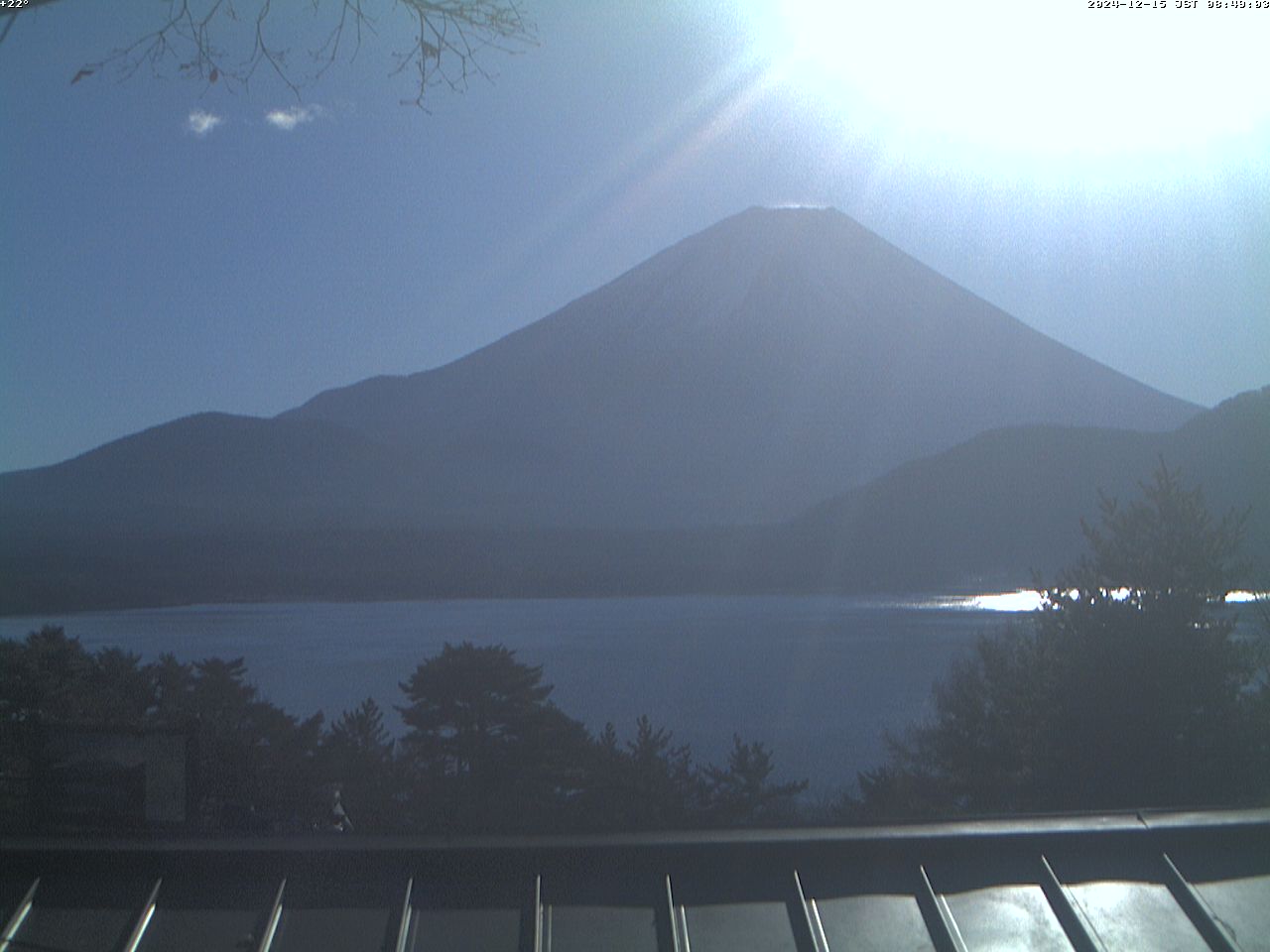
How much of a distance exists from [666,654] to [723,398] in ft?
64.7

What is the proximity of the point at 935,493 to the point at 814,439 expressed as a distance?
32.4ft

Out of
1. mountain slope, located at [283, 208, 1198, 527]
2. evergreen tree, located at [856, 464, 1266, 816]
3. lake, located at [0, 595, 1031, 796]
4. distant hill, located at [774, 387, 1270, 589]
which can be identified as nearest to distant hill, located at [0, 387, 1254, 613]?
distant hill, located at [774, 387, 1270, 589]

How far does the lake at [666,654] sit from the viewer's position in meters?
12.7

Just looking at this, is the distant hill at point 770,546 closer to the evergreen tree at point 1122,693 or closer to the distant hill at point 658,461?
the distant hill at point 658,461

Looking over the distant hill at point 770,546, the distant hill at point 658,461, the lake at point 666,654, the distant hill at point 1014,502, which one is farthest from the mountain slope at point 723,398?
the lake at point 666,654

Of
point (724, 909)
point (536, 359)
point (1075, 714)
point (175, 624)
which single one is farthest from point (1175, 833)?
point (536, 359)

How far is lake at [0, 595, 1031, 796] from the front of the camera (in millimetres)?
12742

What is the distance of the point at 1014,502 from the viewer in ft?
60.5

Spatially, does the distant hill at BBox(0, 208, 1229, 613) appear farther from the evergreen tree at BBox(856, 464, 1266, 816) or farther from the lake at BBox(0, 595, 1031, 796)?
the evergreen tree at BBox(856, 464, 1266, 816)

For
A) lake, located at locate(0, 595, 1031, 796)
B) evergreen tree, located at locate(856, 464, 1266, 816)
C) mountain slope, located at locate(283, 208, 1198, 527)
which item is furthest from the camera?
mountain slope, located at locate(283, 208, 1198, 527)

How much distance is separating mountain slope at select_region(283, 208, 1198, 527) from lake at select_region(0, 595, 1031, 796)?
8.01 m

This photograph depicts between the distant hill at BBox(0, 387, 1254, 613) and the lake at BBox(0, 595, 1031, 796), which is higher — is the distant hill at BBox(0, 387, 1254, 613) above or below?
above

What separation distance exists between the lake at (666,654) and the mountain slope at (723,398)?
315 inches

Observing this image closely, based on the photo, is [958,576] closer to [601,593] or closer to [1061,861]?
[601,593]
